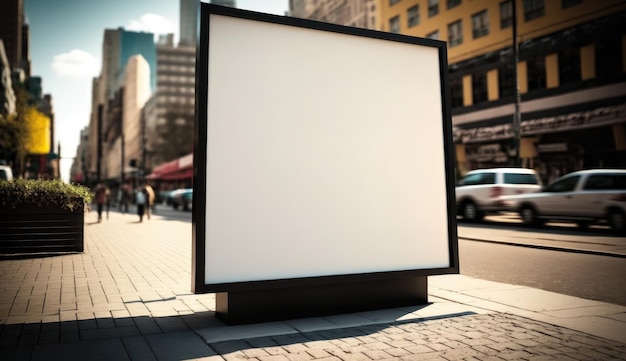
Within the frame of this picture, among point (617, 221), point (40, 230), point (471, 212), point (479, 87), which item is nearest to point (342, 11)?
point (479, 87)

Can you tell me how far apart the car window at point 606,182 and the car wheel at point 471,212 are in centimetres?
438

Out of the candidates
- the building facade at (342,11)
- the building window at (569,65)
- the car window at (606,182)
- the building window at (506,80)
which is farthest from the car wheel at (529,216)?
the building facade at (342,11)

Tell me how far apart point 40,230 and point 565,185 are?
552 inches

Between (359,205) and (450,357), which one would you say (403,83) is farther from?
(450,357)

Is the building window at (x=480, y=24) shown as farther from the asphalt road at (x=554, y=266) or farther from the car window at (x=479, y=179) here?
the asphalt road at (x=554, y=266)

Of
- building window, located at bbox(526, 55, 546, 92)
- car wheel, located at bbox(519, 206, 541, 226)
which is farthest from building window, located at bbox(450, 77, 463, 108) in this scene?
car wheel, located at bbox(519, 206, 541, 226)

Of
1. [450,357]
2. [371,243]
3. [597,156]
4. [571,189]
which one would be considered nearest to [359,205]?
[371,243]

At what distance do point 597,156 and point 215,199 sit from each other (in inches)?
908

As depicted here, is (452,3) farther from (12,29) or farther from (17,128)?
(12,29)

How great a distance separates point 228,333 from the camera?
14.1 ft

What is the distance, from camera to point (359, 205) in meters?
5.05

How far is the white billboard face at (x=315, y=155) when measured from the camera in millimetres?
4414

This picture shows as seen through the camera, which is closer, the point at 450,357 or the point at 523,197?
the point at 450,357

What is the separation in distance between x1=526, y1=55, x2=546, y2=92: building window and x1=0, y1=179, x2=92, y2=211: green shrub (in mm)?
23711
